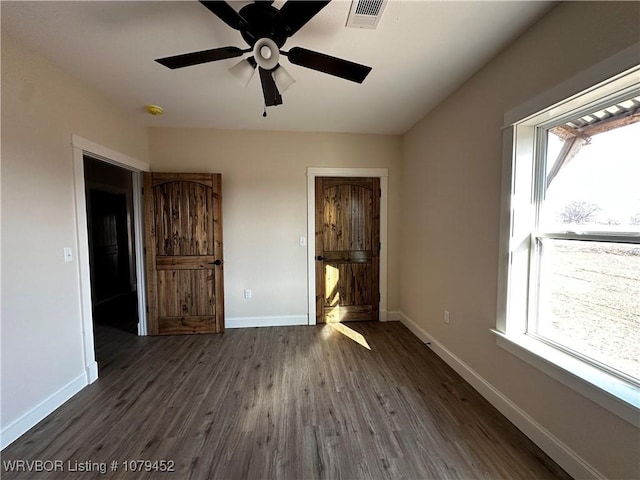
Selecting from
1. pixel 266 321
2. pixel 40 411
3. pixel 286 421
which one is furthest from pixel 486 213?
pixel 40 411

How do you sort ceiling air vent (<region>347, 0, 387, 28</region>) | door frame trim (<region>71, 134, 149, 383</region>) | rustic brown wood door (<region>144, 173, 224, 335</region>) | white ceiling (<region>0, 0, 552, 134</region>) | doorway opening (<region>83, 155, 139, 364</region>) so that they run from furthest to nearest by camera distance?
doorway opening (<region>83, 155, 139, 364</region>) → rustic brown wood door (<region>144, 173, 224, 335</region>) → door frame trim (<region>71, 134, 149, 383</region>) → white ceiling (<region>0, 0, 552, 134</region>) → ceiling air vent (<region>347, 0, 387, 28</region>)

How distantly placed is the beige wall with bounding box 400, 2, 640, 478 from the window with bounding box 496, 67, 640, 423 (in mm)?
139

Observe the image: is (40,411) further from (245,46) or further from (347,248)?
(347,248)

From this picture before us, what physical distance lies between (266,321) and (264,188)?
5.83ft

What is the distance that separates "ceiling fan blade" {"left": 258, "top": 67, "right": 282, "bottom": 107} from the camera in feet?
5.21

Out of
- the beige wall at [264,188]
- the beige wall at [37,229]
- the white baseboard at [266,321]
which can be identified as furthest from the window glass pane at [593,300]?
the beige wall at [37,229]

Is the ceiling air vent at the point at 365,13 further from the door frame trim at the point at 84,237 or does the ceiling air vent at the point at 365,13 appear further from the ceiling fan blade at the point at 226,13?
the door frame trim at the point at 84,237

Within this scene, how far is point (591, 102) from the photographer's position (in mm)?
1422

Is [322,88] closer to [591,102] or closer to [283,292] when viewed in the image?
[591,102]

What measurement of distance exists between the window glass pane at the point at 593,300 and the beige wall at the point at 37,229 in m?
3.45

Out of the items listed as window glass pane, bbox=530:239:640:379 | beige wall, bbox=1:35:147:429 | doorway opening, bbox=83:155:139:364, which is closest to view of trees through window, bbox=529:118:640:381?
window glass pane, bbox=530:239:640:379

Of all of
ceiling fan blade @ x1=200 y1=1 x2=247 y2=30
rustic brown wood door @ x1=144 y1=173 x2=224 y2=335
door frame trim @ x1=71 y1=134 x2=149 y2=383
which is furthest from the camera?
rustic brown wood door @ x1=144 y1=173 x2=224 y2=335

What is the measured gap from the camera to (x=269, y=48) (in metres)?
1.44

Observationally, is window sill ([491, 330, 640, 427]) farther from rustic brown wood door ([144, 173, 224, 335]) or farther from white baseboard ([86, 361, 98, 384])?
white baseboard ([86, 361, 98, 384])
